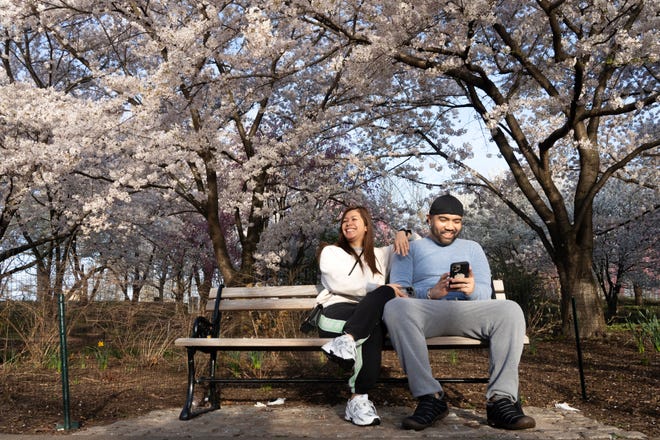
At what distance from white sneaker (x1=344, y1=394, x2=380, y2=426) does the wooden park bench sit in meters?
0.33

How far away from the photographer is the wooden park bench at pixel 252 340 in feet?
13.2

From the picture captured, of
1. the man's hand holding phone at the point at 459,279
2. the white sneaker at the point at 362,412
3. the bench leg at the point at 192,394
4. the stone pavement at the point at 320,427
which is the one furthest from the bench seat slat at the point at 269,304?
the man's hand holding phone at the point at 459,279

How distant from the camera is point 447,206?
→ 13.8 feet

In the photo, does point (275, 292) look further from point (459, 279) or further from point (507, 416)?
point (507, 416)

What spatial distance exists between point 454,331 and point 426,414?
1.77ft

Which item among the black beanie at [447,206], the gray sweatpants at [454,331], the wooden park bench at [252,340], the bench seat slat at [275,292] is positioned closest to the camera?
the gray sweatpants at [454,331]

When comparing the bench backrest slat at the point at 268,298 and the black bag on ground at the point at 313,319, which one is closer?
the black bag on ground at the point at 313,319

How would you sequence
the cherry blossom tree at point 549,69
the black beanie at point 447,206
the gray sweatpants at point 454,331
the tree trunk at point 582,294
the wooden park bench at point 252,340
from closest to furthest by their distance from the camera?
1. the gray sweatpants at point 454,331
2. the wooden park bench at point 252,340
3. the black beanie at point 447,206
4. the cherry blossom tree at point 549,69
5. the tree trunk at point 582,294

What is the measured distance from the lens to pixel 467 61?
27.6 feet

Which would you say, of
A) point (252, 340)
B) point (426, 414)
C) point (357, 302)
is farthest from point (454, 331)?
point (252, 340)

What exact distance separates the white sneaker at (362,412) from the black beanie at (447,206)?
4.04ft

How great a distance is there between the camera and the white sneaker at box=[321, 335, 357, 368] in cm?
369

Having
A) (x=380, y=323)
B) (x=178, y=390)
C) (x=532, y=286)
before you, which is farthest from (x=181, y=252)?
(x=380, y=323)

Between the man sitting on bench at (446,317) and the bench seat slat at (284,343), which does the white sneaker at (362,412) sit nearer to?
the man sitting on bench at (446,317)
